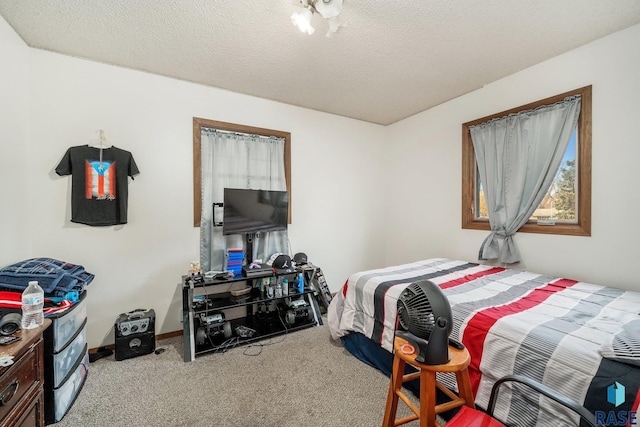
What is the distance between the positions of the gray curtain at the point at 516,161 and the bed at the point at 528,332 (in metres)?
0.49

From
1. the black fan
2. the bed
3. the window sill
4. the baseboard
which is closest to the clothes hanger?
the baseboard

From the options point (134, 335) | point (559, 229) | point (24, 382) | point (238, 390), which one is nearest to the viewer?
point (24, 382)

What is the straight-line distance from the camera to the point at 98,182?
7.57 ft

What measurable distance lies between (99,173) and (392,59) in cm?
281

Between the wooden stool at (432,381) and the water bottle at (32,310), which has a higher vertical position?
the water bottle at (32,310)

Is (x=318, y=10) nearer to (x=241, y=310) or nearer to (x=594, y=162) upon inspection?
(x=594, y=162)

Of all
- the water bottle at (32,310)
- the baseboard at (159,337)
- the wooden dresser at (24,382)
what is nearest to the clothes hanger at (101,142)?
the water bottle at (32,310)

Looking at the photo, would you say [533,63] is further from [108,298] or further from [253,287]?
[108,298]

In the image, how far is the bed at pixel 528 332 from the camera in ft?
3.46

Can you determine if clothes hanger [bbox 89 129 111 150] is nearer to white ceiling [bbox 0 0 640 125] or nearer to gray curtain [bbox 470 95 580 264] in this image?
white ceiling [bbox 0 0 640 125]

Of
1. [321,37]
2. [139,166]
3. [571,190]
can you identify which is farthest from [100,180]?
[571,190]

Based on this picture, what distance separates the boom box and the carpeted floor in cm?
7

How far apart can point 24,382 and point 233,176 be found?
2133mm

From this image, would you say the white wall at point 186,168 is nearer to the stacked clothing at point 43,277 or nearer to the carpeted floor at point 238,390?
the stacked clothing at point 43,277
